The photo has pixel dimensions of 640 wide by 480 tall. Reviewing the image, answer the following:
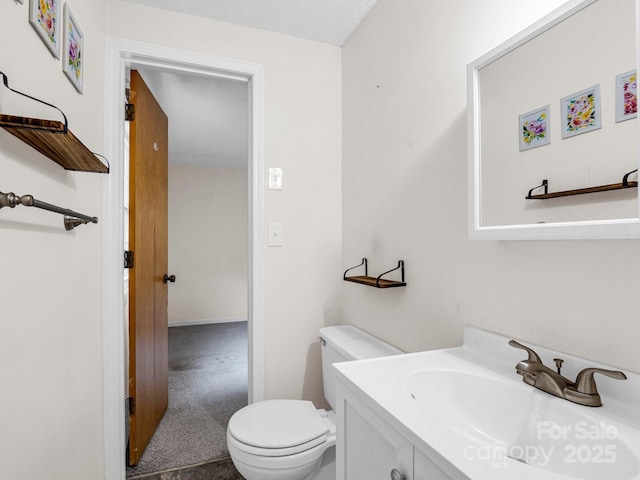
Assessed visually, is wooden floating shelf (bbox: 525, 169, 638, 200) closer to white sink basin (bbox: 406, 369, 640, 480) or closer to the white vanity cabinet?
white sink basin (bbox: 406, 369, 640, 480)

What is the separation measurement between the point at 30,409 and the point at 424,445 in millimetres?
954

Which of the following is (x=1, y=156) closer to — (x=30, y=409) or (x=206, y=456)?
(x=30, y=409)

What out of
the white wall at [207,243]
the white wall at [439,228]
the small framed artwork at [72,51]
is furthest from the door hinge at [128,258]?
the white wall at [207,243]

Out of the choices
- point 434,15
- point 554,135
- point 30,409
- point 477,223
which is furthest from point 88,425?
point 434,15

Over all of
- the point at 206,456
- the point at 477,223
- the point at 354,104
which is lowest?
the point at 206,456

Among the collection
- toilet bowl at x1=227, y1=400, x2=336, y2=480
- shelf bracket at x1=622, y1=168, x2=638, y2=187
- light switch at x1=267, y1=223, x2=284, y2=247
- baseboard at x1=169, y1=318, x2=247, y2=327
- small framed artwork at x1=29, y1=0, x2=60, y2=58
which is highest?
small framed artwork at x1=29, y1=0, x2=60, y2=58

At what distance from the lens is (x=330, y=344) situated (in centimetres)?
159

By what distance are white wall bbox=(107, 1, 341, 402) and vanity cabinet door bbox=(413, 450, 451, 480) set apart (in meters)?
1.28

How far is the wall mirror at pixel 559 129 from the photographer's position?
650 mm

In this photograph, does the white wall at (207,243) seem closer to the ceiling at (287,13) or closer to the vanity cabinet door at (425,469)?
the ceiling at (287,13)

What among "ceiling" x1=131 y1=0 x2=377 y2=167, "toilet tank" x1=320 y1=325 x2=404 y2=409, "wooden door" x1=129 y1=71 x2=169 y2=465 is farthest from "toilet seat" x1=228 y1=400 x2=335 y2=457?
"ceiling" x1=131 y1=0 x2=377 y2=167

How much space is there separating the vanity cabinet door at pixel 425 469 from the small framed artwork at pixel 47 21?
4.38 ft

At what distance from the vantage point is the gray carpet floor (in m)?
1.79

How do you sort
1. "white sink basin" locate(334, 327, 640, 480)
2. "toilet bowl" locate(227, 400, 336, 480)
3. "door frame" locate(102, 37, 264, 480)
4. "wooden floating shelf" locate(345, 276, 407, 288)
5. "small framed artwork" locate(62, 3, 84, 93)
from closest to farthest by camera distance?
"white sink basin" locate(334, 327, 640, 480) → "small framed artwork" locate(62, 3, 84, 93) → "toilet bowl" locate(227, 400, 336, 480) → "wooden floating shelf" locate(345, 276, 407, 288) → "door frame" locate(102, 37, 264, 480)
